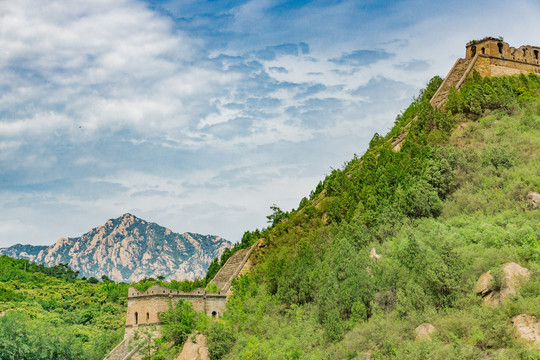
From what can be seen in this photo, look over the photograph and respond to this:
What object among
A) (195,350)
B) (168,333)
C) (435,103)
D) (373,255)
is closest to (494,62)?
(435,103)

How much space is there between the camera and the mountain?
500 ft

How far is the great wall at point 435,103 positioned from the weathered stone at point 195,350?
110 inches

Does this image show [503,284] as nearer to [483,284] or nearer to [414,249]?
[483,284]

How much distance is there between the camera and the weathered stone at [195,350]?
26261 mm

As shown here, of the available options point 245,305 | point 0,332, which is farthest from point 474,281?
point 0,332

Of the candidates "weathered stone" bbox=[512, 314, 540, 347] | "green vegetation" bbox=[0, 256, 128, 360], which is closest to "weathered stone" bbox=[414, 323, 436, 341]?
"weathered stone" bbox=[512, 314, 540, 347]

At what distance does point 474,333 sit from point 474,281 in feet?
8.17

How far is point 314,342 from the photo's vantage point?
21625 mm

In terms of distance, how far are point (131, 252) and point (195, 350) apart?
133820 millimetres

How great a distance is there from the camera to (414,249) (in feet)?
69.4

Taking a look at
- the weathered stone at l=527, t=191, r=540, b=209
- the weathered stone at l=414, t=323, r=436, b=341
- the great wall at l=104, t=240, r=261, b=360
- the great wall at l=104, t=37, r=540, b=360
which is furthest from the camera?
the great wall at l=104, t=37, r=540, b=360

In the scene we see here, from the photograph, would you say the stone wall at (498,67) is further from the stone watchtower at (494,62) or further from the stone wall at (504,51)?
the stone wall at (504,51)

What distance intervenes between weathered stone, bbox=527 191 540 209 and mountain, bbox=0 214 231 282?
132430 mm

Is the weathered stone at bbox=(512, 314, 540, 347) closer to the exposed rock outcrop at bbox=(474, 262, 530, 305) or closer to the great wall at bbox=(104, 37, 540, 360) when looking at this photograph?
the exposed rock outcrop at bbox=(474, 262, 530, 305)
